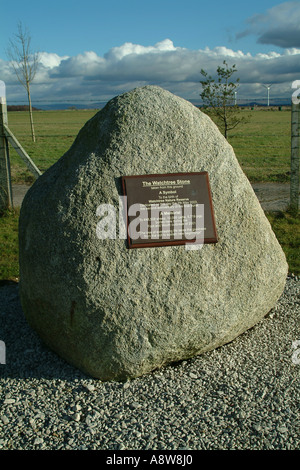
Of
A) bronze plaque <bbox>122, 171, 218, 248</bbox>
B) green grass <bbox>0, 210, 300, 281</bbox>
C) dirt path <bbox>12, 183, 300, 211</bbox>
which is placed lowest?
green grass <bbox>0, 210, 300, 281</bbox>

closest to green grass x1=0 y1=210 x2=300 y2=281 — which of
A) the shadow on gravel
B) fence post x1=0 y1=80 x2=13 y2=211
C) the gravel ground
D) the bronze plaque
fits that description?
fence post x1=0 y1=80 x2=13 y2=211

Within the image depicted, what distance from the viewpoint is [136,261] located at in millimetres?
4090

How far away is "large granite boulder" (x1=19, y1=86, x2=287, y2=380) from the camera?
3.99 metres

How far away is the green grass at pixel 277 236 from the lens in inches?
282

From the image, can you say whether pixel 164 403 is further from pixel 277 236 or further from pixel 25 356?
pixel 277 236

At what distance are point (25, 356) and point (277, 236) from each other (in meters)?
5.52

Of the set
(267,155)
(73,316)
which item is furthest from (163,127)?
(267,155)

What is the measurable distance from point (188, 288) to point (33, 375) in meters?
1.69

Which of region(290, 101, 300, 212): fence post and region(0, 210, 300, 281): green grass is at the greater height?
region(290, 101, 300, 212): fence post

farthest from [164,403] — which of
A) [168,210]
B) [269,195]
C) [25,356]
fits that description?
[269,195]

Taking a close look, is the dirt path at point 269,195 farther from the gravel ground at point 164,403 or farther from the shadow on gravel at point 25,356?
the gravel ground at point 164,403

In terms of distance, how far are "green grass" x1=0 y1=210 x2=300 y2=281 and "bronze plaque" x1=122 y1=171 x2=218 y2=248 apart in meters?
3.10

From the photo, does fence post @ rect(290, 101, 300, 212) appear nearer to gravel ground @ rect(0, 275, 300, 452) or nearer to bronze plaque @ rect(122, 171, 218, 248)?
gravel ground @ rect(0, 275, 300, 452)
